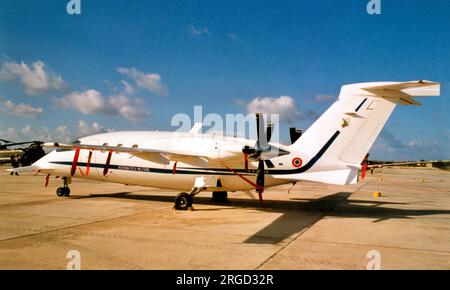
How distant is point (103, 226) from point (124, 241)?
233 cm

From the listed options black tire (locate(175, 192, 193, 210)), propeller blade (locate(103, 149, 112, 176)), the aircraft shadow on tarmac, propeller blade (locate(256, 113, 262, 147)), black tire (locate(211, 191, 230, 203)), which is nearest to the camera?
the aircraft shadow on tarmac

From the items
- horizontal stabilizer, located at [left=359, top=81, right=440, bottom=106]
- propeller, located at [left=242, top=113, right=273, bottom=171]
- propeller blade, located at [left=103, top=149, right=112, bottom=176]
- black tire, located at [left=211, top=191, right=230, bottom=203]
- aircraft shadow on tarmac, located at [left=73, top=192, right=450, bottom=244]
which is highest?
horizontal stabilizer, located at [left=359, top=81, right=440, bottom=106]

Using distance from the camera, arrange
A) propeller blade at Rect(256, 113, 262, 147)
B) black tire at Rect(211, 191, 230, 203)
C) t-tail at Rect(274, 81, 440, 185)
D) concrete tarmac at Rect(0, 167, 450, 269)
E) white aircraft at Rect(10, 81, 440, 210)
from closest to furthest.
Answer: concrete tarmac at Rect(0, 167, 450, 269)
propeller blade at Rect(256, 113, 262, 147)
t-tail at Rect(274, 81, 440, 185)
white aircraft at Rect(10, 81, 440, 210)
black tire at Rect(211, 191, 230, 203)

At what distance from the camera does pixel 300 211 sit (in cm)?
1557

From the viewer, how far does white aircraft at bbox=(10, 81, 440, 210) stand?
44.0 ft

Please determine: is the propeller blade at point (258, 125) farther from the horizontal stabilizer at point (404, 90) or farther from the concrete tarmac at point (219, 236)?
the horizontal stabilizer at point (404, 90)

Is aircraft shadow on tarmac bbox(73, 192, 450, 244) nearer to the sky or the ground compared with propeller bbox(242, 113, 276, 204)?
nearer to the ground

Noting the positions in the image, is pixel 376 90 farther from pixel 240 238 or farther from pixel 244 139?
pixel 240 238

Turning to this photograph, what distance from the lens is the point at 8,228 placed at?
35.3ft

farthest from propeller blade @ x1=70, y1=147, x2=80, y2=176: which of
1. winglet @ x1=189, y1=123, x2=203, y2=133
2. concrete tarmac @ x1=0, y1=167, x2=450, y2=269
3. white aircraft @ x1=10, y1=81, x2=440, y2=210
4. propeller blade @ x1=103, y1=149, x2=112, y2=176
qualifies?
winglet @ x1=189, y1=123, x2=203, y2=133

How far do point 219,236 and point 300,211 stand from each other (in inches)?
252

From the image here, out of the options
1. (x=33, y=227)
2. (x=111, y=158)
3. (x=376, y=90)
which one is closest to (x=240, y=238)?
(x=33, y=227)

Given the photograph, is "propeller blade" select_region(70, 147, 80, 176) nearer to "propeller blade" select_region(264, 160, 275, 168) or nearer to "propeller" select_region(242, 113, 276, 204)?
"propeller" select_region(242, 113, 276, 204)

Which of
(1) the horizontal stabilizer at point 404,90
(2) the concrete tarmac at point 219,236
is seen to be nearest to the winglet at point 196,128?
(2) the concrete tarmac at point 219,236
